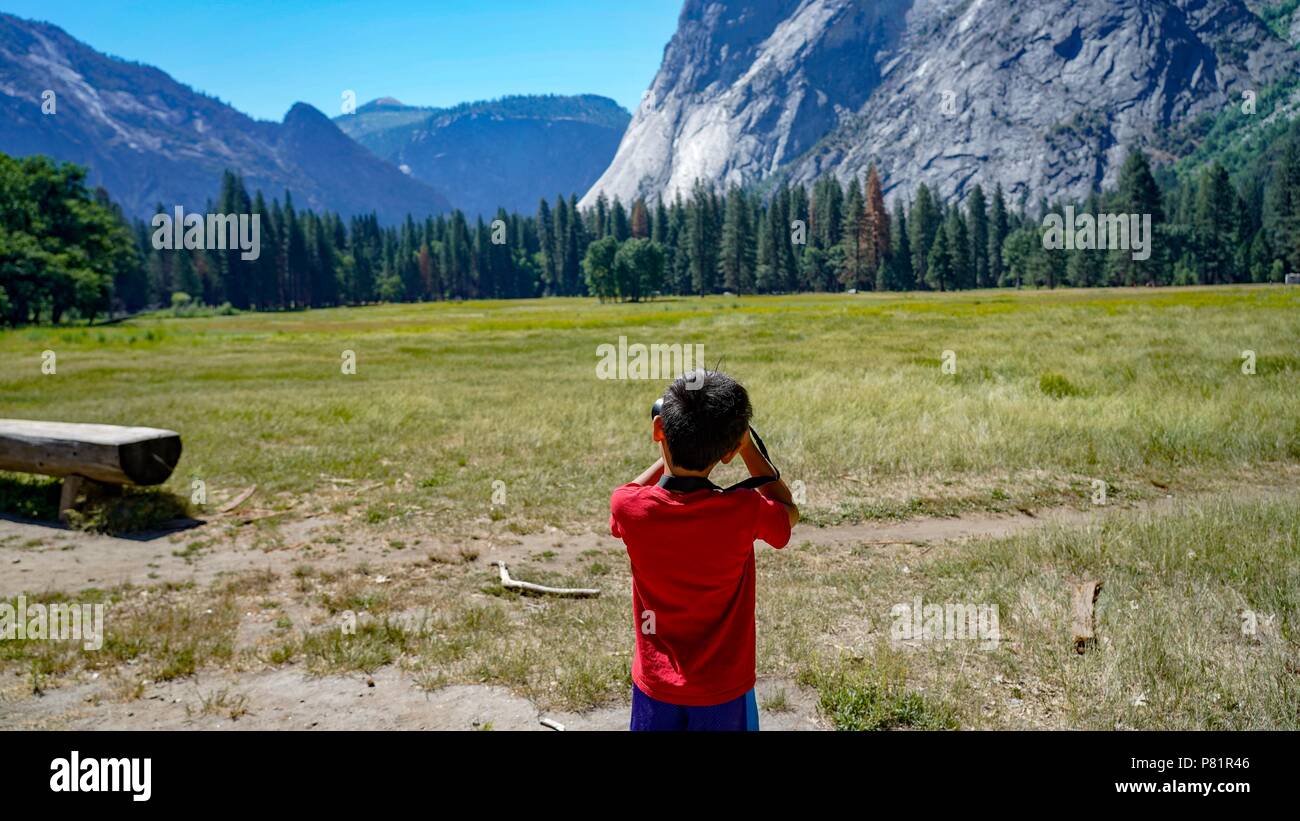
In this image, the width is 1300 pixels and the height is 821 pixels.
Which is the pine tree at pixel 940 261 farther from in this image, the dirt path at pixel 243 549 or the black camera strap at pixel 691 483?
the black camera strap at pixel 691 483

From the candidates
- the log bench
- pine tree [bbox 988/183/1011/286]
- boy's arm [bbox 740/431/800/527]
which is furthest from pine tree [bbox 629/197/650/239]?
boy's arm [bbox 740/431/800/527]

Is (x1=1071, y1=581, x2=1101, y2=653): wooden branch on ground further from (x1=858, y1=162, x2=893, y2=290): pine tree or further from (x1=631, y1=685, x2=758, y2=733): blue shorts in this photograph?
(x1=858, y1=162, x2=893, y2=290): pine tree

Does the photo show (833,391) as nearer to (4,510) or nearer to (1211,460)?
(1211,460)

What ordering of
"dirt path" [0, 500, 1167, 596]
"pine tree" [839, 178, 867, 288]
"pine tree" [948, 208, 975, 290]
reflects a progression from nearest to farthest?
"dirt path" [0, 500, 1167, 596] → "pine tree" [948, 208, 975, 290] → "pine tree" [839, 178, 867, 288]

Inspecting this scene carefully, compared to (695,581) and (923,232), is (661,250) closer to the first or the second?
(923,232)

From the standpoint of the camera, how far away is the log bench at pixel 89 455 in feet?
37.8

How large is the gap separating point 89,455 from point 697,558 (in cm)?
1214

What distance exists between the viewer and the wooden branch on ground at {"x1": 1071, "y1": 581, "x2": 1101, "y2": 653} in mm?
6473

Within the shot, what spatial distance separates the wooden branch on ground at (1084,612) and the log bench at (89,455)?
1242 centimetres

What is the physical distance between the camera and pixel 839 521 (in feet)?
38.4

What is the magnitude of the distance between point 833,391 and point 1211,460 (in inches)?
398

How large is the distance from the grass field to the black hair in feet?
10.6

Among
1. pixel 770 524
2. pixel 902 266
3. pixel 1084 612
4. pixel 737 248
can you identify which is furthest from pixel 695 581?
pixel 902 266

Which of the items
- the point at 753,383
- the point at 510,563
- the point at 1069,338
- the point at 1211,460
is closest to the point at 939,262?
the point at 1069,338
